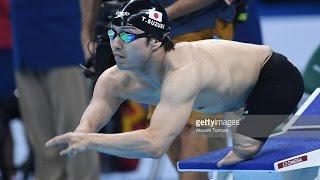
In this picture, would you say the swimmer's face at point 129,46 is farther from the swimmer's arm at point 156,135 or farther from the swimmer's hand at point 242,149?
the swimmer's hand at point 242,149

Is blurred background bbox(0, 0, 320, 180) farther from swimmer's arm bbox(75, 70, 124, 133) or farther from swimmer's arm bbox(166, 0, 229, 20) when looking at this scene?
swimmer's arm bbox(75, 70, 124, 133)

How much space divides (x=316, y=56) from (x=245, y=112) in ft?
5.85

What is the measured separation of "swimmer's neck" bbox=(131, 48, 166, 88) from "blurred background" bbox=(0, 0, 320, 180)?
0.93 meters

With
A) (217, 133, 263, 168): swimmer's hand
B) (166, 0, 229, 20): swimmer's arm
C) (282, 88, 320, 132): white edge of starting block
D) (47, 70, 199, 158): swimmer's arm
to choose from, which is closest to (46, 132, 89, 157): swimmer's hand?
(47, 70, 199, 158): swimmer's arm

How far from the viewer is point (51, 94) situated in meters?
5.75

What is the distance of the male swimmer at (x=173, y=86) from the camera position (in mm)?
4117

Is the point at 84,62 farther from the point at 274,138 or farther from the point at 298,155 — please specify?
the point at 298,155

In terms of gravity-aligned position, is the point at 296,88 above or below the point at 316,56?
above

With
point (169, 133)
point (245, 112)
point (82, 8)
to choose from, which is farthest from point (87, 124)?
point (82, 8)

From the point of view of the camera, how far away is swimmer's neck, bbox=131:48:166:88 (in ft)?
14.3

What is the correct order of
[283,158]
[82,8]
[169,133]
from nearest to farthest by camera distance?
[169,133] → [283,158] → [82,8]

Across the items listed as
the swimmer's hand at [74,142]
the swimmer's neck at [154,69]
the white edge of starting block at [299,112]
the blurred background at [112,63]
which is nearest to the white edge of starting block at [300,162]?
the white edge of starting block at [299,112]

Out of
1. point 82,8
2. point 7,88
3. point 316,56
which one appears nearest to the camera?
point 82,8

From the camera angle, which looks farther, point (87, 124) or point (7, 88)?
point (7, 88)
